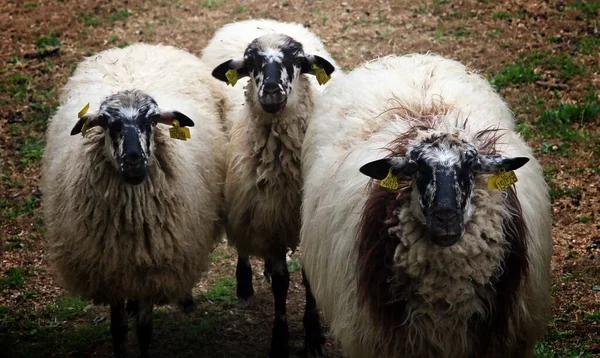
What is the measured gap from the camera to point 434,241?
14.8 ft

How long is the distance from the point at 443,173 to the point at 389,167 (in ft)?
1.05

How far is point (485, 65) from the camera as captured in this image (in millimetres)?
10883

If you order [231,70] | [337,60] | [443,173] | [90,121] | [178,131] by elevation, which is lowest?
[337,60]

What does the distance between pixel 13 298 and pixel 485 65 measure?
21.1 feet

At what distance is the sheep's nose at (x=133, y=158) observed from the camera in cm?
578

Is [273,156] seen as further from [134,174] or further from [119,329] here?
[119,329]

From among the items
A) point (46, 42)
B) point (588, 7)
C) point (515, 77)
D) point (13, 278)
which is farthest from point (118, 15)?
point (588, 7)

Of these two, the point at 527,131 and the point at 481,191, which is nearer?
the point at 481,191

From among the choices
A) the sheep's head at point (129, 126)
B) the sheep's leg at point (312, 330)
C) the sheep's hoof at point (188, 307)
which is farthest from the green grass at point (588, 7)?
the sheep's head at point (129, 126)

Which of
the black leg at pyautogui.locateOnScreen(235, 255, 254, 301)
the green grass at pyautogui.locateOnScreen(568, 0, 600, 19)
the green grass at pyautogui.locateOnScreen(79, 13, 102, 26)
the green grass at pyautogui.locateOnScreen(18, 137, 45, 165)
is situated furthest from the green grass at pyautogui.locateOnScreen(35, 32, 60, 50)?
the green grass at pyautogui.locateOnScreen(568, 0, 600, 19)

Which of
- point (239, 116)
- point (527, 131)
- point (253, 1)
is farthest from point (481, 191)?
point (253, 1)

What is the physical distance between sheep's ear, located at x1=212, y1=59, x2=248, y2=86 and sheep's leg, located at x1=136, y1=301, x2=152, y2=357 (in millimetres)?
2013

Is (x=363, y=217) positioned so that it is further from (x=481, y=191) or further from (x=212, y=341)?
(x=212, y=341)

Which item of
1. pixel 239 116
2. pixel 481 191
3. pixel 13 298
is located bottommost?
pixel 13 298
